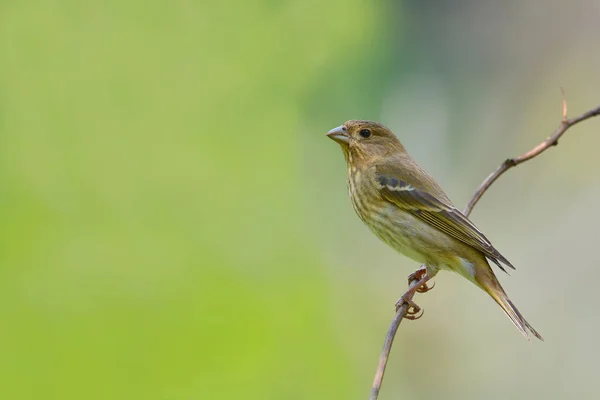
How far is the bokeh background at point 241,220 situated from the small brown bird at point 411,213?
278 cm

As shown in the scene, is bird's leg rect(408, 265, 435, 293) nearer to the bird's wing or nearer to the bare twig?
the bird's wing

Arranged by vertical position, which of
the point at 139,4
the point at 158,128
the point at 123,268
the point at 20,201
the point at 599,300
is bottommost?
the point at 599,300

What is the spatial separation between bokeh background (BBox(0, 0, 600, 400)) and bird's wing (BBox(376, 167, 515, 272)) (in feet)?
9.48

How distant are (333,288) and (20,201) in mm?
3285

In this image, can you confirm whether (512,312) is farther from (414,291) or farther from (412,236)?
(412,236)

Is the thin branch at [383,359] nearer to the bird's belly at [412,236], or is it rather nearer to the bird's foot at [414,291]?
the bird's foot at [414,291]

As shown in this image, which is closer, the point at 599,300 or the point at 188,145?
the point at 599,300

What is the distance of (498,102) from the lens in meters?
11.6

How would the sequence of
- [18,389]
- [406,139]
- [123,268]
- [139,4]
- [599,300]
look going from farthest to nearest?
[406,139]
[139,4]
[123,268]
[599,300]
[18,389]

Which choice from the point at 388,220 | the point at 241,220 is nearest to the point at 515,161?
the point at 388,220

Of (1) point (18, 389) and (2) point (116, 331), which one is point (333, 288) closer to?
(2) point (116, 331)

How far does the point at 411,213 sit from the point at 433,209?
121 mm

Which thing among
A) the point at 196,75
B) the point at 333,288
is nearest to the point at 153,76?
the point at 196,75

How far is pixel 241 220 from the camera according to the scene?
878 centimetres
